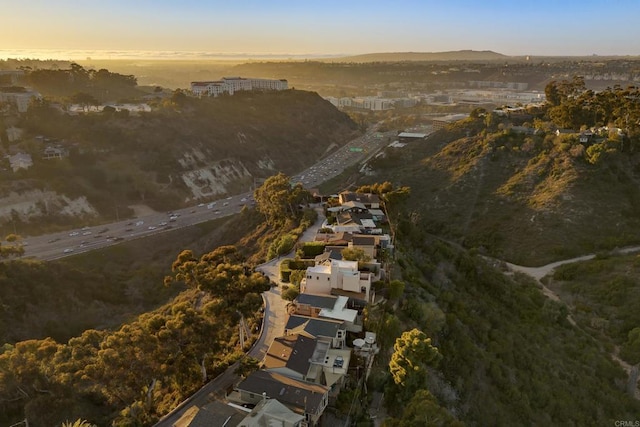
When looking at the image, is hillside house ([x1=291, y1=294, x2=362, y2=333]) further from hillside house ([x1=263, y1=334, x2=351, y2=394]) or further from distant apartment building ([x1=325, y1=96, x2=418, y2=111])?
distant apartment building ([x1=325, y1=96, x2=418, y2=111])

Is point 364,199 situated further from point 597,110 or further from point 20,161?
point 20,161

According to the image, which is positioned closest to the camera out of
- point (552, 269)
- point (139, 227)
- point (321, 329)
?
point (321, 329)

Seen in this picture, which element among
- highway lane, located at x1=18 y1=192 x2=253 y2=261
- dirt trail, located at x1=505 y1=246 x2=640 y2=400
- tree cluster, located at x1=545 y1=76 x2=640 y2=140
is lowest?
highway lane, located at x1=18 y1=192 x2=253 y2=261

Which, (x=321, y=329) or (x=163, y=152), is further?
(x=163, y=152)

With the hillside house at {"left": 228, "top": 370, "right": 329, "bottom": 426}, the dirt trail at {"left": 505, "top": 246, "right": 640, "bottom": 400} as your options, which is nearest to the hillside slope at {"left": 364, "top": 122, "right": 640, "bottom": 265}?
the dirt trail at {"left": 505, "top": 246, "right": 640, "bottom": 400}

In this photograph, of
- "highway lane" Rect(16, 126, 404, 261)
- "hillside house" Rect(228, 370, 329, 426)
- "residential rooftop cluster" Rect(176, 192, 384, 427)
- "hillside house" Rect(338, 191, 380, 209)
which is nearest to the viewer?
"residential rooftop cluster" Rect(176, 192, 384, 427)

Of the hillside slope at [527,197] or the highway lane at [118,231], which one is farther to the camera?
the highway lane at [118,231]

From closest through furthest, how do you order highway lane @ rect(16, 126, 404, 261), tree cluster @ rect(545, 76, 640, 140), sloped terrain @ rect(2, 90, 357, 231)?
highway lane @ rect(16, 126, 404, 261) < tree cluster @ rect(545, 76, 640, 140) < sloped terrain @ rect(2, 90, 357, 231)

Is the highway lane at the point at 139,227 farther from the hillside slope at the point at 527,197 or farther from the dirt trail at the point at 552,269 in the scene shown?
the dirt trail at the point at 552,269

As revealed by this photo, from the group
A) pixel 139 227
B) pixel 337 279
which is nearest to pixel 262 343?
pixel 337 279

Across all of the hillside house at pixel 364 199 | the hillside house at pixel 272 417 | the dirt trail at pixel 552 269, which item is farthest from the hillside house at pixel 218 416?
the dirt trail at pixel 552 269
